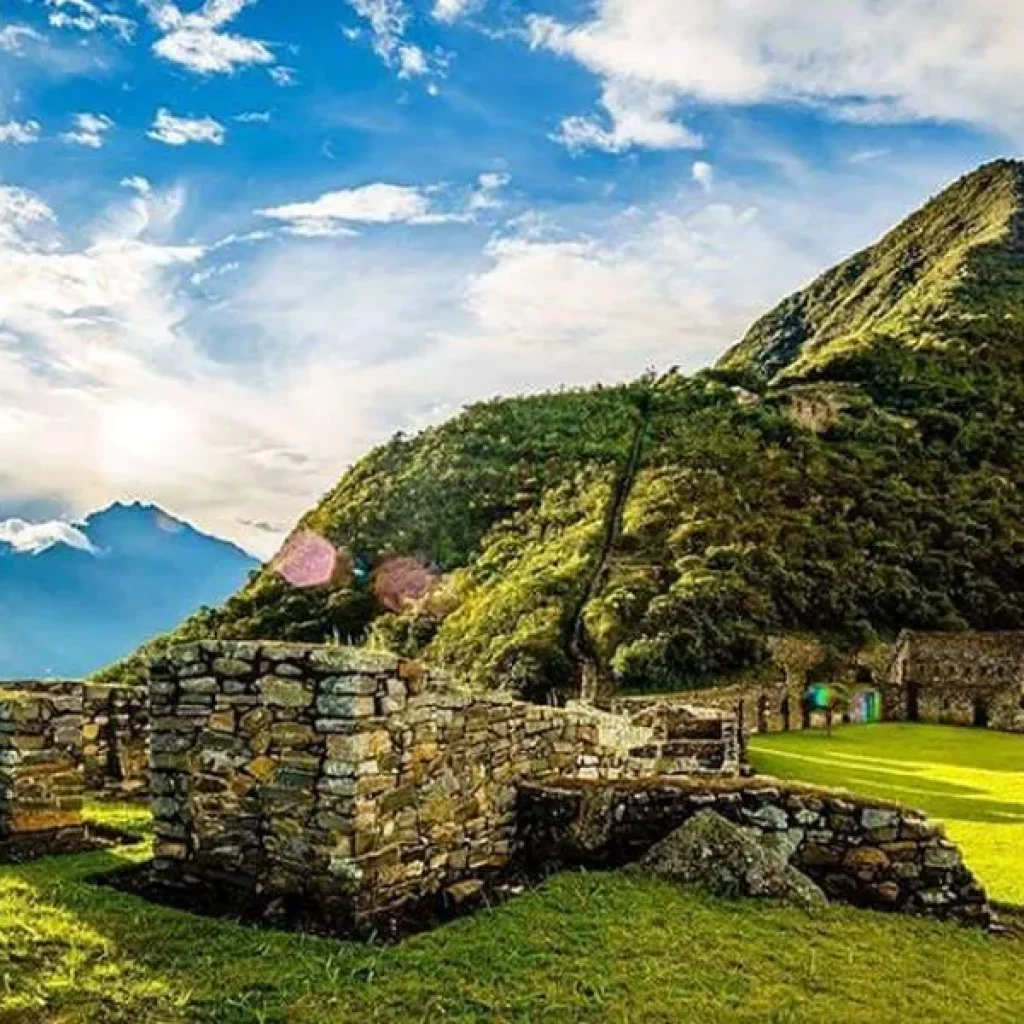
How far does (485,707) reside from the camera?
8.92 m

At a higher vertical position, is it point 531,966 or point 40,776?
point 40,776

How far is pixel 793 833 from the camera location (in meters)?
8.42

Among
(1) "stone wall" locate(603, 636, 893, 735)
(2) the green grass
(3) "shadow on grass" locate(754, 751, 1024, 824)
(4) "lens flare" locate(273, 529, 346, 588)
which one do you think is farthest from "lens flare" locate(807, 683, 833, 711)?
(4) "lens flare" locate(273, 529, 346, 588)

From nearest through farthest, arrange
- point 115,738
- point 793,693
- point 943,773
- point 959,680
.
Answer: point 115,738 < point 943,773 < point 793,693 < point 959,680

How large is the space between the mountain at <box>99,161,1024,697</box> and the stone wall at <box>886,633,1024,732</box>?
12.5 feet

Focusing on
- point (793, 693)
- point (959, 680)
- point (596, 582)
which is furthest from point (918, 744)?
point (596, 582)

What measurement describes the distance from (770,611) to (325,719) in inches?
1441

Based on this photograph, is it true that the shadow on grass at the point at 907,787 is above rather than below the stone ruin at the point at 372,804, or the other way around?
below

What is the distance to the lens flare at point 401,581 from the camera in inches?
2311

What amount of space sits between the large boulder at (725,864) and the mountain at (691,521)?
2937 cm

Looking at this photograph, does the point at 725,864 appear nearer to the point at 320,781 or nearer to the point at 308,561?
the point at 320,781

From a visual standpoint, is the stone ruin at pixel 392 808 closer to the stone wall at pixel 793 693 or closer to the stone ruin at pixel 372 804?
the stone ruin at pixel 372 804

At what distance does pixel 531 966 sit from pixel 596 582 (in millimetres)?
41061

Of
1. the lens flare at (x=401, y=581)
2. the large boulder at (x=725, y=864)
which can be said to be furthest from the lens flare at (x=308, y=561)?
the large boulder at (x=725, y=864)
